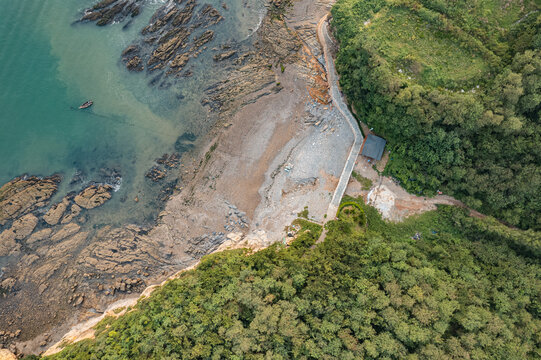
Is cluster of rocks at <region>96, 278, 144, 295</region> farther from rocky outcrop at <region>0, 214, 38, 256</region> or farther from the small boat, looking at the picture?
the small boat

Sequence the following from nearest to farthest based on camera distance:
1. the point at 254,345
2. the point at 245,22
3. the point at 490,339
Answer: the point at 490,339
the point at 254,345
the point at 245,22

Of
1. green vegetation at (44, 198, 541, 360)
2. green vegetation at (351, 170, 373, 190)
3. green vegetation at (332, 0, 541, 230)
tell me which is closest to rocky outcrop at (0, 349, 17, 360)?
green vegetation at (44, 198, 541, 360)

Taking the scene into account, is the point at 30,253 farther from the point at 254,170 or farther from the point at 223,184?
the point at 254,170

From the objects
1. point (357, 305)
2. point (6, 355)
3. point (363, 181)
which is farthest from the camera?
point (363, 181)

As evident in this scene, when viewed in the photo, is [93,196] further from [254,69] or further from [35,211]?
[254,69]

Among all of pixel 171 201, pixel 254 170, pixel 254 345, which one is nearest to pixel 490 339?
pixel 254 345

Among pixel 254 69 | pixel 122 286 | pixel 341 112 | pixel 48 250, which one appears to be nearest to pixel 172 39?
pixel 254 69
